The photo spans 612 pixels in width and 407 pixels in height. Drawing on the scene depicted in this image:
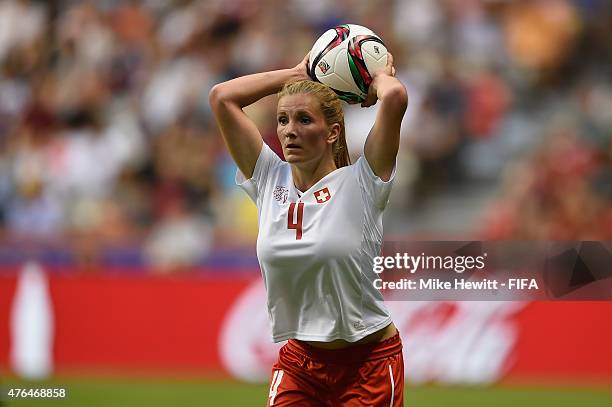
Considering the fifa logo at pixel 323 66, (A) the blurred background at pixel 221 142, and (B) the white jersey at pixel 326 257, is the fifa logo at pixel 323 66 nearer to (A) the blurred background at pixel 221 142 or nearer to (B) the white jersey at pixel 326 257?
(B) the white jersey at pixel 326 257

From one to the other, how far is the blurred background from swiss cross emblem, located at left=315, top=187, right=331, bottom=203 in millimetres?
4393

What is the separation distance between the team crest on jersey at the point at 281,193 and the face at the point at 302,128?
0.49ft

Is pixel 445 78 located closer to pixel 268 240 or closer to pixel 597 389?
pixel 597 389

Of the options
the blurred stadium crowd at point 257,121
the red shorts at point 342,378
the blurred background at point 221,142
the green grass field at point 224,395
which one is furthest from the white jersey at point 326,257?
the blurred stadium crowd at point 257,121

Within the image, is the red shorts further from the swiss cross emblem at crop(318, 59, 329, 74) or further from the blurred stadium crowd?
the blurred stadium crowd

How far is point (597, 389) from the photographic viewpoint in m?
7.89

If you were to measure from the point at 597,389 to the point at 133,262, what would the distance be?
4.51 m

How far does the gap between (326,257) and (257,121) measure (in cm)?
672

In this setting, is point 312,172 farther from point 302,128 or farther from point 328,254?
point 328,254

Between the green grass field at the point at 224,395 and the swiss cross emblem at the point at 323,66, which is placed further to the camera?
the green grass field at the point at 224,395

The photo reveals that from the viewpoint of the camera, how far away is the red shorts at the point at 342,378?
14.9 ft

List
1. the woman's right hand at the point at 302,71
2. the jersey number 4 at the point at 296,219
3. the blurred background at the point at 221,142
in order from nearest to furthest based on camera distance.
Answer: the jersey number 4 at the point at 296,219 < the woman's right hand at the point at 302,71 < the blurred background at the point at 221,142

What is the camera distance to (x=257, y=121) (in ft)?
36.3

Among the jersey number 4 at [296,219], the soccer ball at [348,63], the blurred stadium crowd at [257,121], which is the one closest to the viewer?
Result: the jersey number 4 at [296,219]
